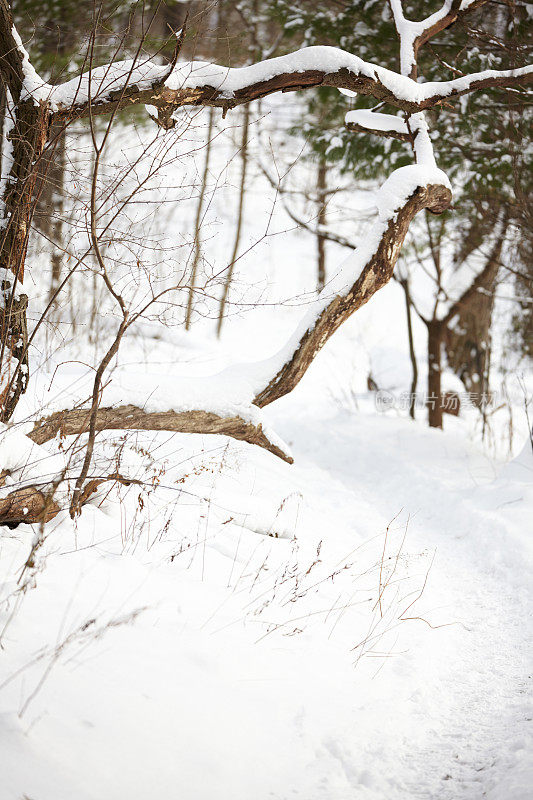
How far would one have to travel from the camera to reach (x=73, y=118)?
3.23 metres

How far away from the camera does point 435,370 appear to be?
8.91 meters

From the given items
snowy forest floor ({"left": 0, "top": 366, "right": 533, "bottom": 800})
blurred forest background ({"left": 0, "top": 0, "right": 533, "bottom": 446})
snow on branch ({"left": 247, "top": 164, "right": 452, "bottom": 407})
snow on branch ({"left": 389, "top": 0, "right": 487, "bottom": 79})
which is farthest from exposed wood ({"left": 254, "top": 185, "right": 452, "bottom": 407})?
snow on branch ({"left": 389, "top": 0, "right": 487, "bottom": 79})

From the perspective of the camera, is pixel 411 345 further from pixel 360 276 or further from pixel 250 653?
pixel 250 653

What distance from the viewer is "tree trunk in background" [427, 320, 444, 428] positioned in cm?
877

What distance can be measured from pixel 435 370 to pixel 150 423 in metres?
5.99

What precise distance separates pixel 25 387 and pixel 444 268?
285 inches

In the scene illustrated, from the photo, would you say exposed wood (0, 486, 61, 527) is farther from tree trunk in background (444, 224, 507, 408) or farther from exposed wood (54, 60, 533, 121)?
tree trunk in background (444, 224, 507, 408)

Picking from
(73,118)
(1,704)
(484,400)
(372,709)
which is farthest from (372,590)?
(484,400)

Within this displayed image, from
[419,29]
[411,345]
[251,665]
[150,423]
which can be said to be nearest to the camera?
[251,665]

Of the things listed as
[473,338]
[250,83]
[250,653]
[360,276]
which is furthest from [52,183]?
[473,338]

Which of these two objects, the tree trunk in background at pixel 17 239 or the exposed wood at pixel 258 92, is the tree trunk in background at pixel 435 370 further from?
the tree trunk in background at pixel 17 239

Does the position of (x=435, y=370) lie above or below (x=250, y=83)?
below

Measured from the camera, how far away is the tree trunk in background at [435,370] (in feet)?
28.8

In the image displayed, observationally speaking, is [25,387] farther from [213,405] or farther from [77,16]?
[77,16]
